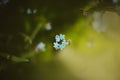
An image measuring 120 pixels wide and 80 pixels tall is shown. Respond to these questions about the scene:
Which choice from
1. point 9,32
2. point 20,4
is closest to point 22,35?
point 9,32

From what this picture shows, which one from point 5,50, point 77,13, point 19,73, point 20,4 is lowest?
point 19,73

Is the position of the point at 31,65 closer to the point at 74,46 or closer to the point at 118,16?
the point at 74,46

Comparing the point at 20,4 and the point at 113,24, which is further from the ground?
the point at 20,4

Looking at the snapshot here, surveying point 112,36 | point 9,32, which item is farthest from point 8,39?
point 112,36

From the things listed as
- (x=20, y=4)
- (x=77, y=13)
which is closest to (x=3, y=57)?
(x=20, y=4)

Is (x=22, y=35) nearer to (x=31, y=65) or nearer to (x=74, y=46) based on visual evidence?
(x=31, y=65)

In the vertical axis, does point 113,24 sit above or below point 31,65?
above
